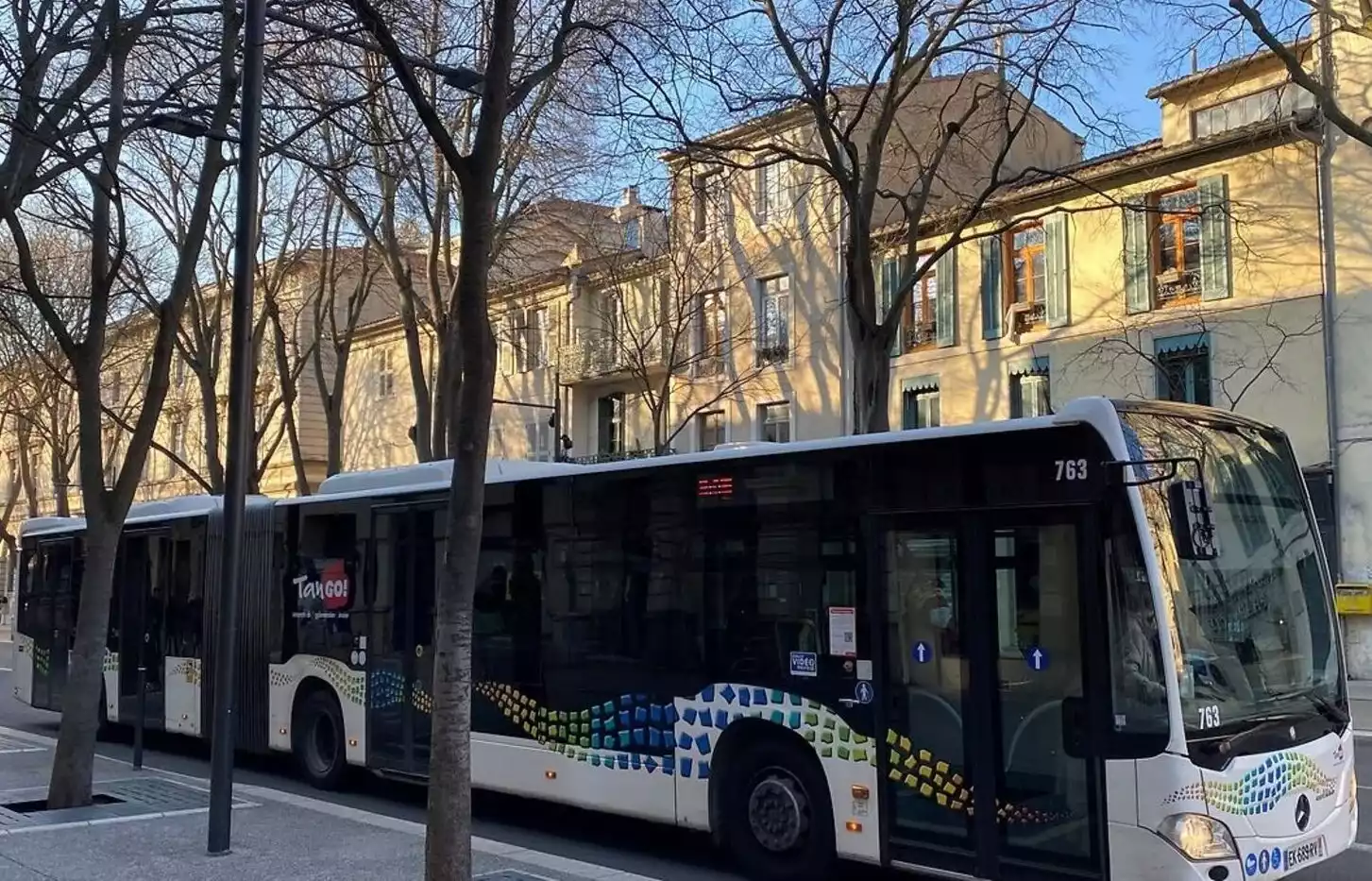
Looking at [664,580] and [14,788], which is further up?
[664,580]

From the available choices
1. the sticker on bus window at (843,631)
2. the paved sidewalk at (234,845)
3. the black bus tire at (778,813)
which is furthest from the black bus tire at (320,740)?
the sticker on bus window at (843,631)

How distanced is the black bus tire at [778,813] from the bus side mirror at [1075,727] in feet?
5.98

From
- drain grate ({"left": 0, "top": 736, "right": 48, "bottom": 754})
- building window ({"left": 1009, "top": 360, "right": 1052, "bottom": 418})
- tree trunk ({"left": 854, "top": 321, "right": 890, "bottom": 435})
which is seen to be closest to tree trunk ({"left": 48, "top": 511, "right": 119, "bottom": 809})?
drain grate ({"left": 0, "top": 736, "right": 48, "bottom": 754})

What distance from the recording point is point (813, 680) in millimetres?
8516

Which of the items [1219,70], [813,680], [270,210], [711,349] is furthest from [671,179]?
[711,349]

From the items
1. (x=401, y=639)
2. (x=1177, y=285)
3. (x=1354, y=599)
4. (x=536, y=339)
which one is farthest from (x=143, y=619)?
(x=536, y=339)

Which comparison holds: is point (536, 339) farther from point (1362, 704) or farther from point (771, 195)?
point (1362, 704)

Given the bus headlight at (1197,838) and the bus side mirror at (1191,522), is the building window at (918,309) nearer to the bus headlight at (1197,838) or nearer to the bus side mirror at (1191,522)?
the bus side mirror at (1191,522)

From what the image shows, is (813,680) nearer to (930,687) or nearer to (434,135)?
(930,687)

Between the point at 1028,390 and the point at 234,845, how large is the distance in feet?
67.2

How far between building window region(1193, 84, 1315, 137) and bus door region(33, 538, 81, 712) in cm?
2040

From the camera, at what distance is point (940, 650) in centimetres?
784

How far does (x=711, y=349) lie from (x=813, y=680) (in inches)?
941

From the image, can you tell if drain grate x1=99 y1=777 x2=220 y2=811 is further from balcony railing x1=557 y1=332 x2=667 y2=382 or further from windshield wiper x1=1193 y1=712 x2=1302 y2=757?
balcony railing x1=557 y1=332 x2=667 y2=382
